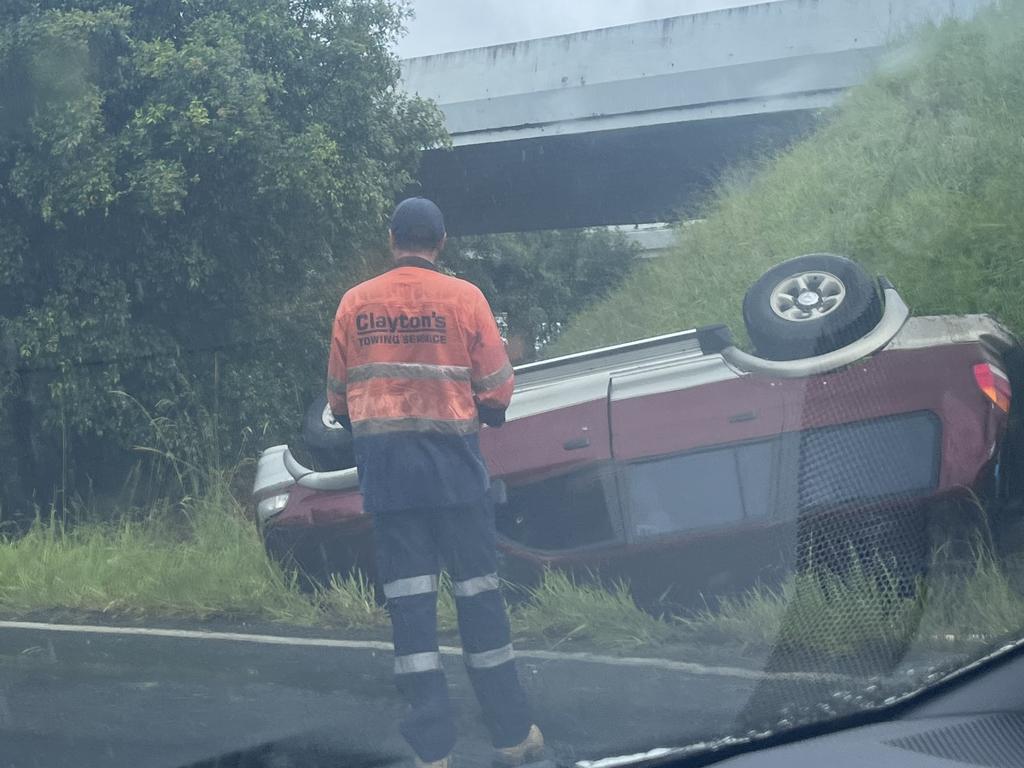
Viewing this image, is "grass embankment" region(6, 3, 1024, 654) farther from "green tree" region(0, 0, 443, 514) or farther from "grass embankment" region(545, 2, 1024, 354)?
"green tree" region(0, 0, 443, 514)

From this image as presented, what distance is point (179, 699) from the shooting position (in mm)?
4102

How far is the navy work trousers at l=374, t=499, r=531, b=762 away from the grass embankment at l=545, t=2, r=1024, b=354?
5.79ft

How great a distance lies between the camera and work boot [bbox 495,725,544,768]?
11.5ft

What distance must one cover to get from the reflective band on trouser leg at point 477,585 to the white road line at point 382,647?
0.83ft

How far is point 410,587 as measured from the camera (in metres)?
3.89

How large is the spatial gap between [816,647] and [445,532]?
1.31 metres

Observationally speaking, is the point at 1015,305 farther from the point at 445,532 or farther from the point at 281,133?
the point at 281,133

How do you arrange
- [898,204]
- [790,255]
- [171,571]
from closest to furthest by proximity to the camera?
[171,571], [790,255], [898,204]

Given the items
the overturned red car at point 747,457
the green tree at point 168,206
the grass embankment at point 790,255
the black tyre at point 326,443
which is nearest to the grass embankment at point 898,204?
the grass embankment at point 790,255

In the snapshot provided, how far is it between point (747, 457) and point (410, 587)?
1538 mm

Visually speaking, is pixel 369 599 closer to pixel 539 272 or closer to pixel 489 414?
pixel 489 414

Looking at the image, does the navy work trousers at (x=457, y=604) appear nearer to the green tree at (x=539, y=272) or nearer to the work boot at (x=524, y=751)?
the work boot at (x=524, y=751)

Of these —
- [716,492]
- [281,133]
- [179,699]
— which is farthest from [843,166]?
[179,699]

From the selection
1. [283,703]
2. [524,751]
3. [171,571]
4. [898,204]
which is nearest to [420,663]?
[524,751]
